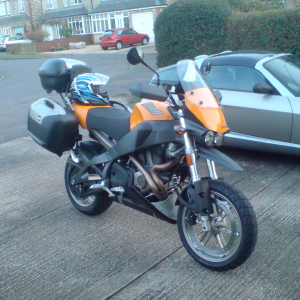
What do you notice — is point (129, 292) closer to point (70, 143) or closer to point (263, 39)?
point (70, 143)

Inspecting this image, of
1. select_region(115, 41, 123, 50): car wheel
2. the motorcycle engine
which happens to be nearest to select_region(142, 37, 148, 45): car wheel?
select_region(115, 41, 123, 50): car wheel

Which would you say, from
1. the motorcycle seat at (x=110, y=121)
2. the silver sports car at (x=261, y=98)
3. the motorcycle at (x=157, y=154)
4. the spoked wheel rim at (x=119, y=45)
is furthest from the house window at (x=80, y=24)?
the motorcycle seat at (x=110, y=121)

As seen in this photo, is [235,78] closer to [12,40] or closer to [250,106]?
[250,106]

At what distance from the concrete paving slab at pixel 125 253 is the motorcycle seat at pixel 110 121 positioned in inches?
40.4

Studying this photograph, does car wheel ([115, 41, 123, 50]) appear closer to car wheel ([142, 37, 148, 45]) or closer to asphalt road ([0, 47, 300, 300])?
car wheel ([142, 37, 148, 45])

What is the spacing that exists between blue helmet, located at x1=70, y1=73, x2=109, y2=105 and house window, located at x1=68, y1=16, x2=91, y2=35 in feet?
151

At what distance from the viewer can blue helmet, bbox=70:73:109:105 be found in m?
3.79

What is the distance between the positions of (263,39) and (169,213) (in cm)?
860

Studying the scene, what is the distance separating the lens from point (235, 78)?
5.57 meters

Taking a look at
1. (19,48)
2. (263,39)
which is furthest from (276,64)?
(19,48)

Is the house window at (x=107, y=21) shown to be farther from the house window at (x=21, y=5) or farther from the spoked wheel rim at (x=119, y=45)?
the house window at (x=21, y=5)

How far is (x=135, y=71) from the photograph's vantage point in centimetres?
1797

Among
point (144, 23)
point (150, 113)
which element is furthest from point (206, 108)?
point (144, 23)

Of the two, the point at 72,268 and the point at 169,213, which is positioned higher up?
the point at 169,213
